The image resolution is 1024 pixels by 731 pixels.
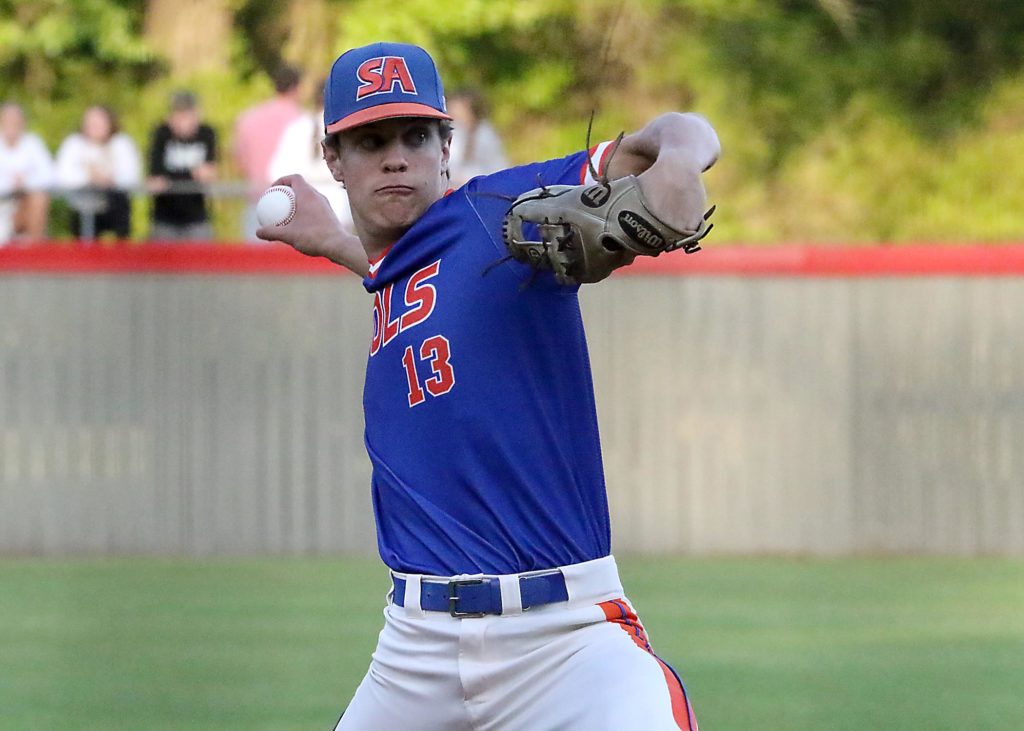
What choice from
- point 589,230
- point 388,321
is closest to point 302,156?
point 388,321

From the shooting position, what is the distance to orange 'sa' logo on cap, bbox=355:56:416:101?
4.18 m

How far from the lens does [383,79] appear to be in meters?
4.19

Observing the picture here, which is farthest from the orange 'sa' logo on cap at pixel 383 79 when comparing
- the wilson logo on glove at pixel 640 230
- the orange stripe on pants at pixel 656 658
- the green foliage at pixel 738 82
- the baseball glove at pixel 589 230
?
the green foliage at pixel 738 82

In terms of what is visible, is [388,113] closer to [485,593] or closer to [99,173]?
[485,593]

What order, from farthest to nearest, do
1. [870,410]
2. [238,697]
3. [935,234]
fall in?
1. [935,234]
2. [870,410]
3. [238,697]

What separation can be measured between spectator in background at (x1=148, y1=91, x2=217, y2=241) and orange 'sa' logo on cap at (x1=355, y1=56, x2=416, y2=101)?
9.85 metres

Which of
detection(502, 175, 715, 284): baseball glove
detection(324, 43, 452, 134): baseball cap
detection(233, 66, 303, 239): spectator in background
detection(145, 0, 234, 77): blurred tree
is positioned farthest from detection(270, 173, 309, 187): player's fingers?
detection(145, 0, 234, 77): blurred tree

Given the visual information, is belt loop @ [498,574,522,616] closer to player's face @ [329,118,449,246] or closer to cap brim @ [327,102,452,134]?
player's face @ [329,118,449,246]

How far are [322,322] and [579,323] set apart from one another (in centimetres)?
895

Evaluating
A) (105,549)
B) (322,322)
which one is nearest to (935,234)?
(322,322)

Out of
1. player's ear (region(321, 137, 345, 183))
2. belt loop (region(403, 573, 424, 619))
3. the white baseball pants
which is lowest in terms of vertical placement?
the white baseball pants

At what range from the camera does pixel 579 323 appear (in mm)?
4109

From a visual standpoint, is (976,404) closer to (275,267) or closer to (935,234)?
(275,267)

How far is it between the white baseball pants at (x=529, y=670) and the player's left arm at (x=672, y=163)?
907 mm
